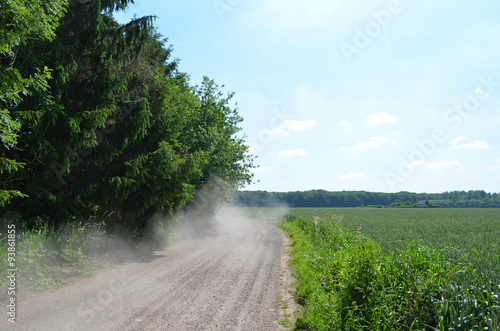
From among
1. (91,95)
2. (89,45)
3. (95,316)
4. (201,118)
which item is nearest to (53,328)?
(95,316)

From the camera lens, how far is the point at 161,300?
6.64 metres

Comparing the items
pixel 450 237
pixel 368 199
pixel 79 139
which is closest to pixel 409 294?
pixel 450 237

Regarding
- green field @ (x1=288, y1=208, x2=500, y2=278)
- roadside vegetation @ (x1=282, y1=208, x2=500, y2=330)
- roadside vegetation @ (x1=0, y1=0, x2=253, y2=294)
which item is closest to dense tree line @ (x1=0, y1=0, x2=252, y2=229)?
roadside vegetation @ (x1=0, y1=0, x2=253, y2=294)

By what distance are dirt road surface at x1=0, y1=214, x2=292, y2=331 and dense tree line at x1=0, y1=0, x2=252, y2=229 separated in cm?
255

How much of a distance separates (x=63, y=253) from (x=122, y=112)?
5149 millimetres

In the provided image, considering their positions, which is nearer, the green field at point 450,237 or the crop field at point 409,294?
the crop field at point 409,294

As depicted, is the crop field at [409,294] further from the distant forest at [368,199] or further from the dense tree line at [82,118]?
the distant forest at [368,199]

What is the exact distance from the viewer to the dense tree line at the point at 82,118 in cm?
711

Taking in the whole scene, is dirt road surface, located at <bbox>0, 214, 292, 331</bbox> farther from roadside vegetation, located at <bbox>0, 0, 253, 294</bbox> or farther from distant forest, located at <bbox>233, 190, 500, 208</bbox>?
distant forest, located at <bbox>233, 190, 500, 208</bbox>

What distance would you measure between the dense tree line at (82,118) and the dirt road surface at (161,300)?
2.55 m

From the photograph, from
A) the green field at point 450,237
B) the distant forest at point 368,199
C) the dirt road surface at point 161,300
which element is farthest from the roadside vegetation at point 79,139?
the distant forest at point 368,199

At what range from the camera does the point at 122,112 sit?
11211 millimetres

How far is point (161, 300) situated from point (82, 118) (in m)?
6.03

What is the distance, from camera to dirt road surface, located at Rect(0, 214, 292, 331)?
539 centimetres
